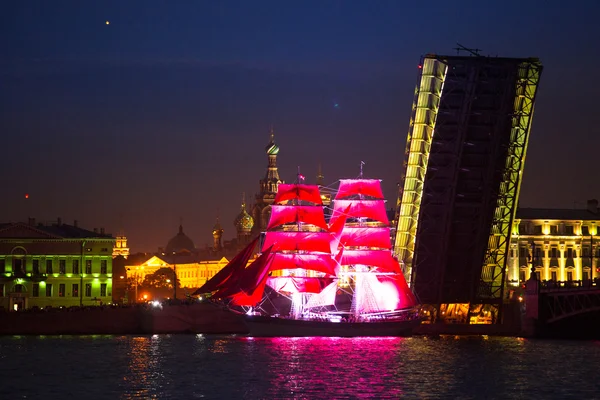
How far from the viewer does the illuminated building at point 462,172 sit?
64500mm

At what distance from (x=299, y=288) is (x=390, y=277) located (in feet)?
23.9

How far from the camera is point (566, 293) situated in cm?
6900

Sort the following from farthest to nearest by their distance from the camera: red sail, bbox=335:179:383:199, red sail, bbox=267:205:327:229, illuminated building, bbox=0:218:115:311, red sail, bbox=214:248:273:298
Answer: illuminated building, bbox=0:218:115:311
red sail, bbox=267:205:327:229
red sail, bbox=335:179:383:199
red sail, bbox=214:248:273:298

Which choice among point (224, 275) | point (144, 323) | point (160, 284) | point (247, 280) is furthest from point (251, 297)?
point (160, 284)

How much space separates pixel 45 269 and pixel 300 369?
39283mm

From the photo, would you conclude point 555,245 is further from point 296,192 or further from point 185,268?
point 185,268

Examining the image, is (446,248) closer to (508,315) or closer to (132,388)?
(508,315)

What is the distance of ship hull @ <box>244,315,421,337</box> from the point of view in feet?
265

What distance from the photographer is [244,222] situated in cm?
15800

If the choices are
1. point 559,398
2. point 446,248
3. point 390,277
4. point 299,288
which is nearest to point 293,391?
point 559,398

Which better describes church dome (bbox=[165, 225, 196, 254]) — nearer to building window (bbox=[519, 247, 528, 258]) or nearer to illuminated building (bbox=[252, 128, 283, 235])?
illuminated building (bbox=[252, 128, 283, 235])

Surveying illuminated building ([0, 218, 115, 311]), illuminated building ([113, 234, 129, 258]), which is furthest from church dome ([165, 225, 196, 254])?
illuminated building ([0, 218, 115, 311])

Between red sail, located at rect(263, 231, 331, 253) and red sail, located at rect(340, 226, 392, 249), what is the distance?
130cm

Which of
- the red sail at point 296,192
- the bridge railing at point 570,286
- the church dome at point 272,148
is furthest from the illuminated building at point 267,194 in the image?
the bridge railing at point 570,286
